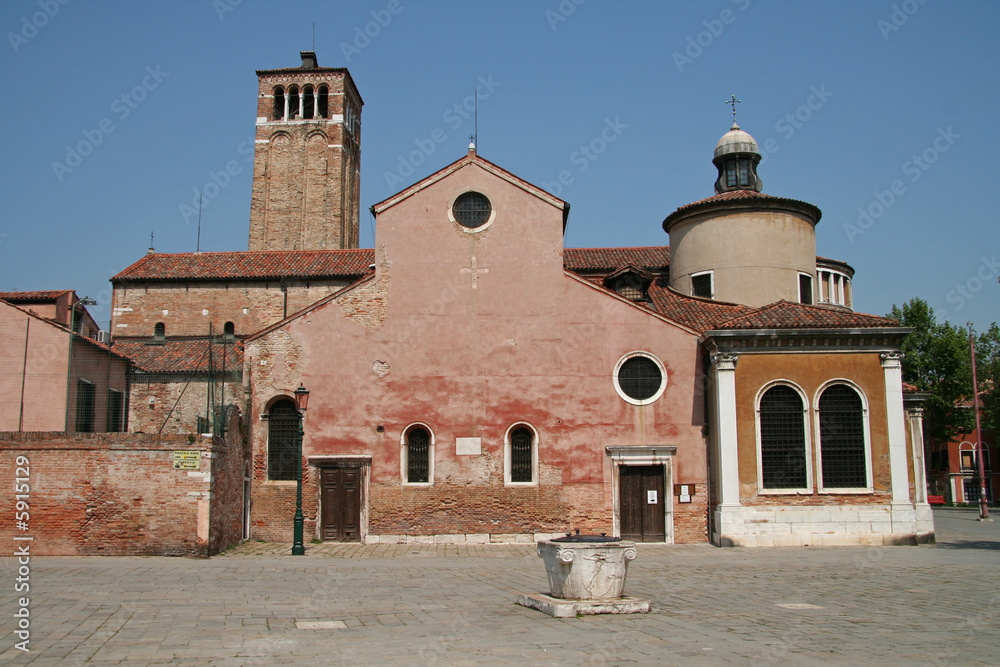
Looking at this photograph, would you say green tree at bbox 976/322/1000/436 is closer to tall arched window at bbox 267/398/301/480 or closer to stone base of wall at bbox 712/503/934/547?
stone base of wall at bbox 712/503/934/547

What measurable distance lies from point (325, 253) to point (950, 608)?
3050cm

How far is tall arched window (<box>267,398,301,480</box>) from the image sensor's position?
2211cm

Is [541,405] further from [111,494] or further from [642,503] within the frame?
[111,494]

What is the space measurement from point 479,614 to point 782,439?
13179mm

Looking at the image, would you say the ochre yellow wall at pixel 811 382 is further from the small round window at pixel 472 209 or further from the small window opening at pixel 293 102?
the small window opening at pixel 293 102

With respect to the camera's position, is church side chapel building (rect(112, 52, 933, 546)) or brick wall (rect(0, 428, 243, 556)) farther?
church side chapel building (rect(112, 52, 933, 546))

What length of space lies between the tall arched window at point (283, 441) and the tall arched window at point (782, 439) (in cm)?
1252

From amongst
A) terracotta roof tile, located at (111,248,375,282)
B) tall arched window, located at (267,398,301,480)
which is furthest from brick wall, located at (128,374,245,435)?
terracotta roof tile, located at (111,248,375,282)

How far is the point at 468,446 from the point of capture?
72.1ft

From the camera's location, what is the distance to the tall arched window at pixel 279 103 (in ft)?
170

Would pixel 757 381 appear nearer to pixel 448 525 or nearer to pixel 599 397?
pixel 599 397

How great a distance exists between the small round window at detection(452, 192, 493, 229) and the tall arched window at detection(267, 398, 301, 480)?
707 cm

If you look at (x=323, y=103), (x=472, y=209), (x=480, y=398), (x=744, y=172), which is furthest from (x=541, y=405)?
(x=323, y=103)

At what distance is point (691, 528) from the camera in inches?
853
